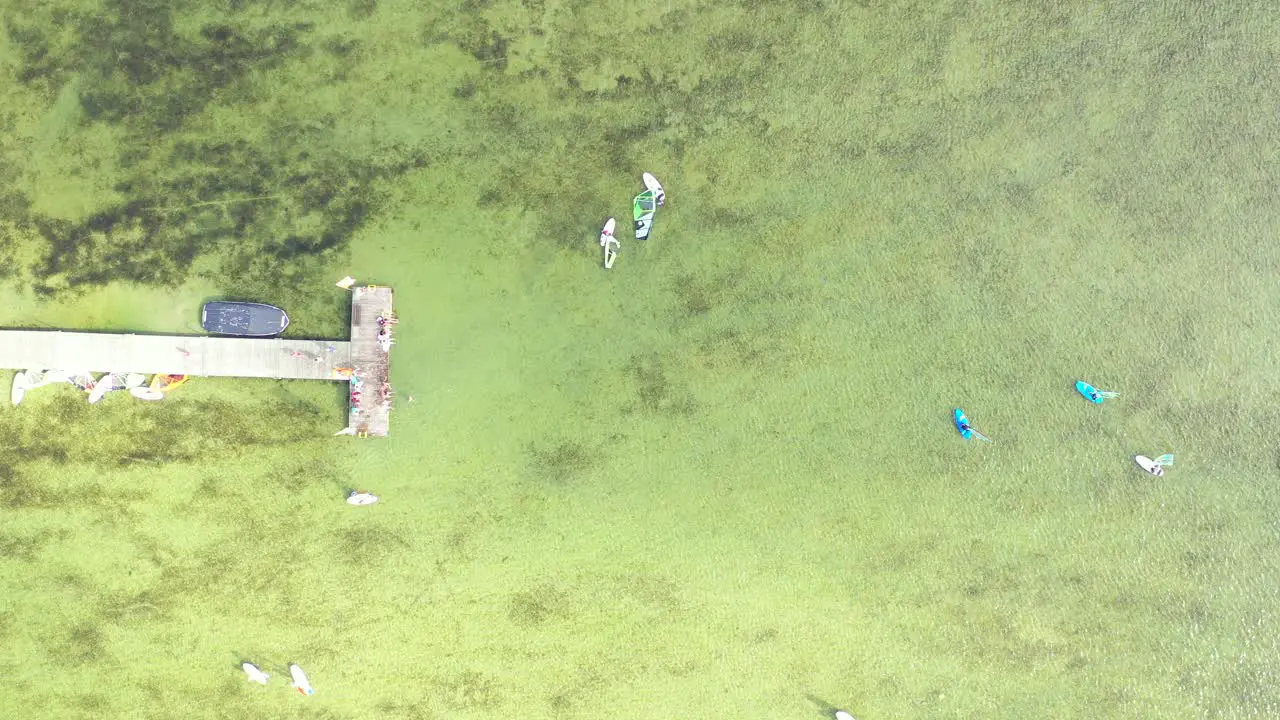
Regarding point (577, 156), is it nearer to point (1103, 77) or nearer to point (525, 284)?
point (525, 284)

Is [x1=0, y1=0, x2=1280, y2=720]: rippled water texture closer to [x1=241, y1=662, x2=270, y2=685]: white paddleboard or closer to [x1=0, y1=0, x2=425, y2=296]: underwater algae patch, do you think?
[x1=0, y1=0, x2=425, y2=296]: underwater algae patch

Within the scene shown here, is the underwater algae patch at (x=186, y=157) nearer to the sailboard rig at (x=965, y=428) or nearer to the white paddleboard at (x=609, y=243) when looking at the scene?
the white paddleboard at (x=609, y=243)

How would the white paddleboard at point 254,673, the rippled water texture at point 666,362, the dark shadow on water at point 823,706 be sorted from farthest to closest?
the dark shadow on water at point 823,706 < the white paddleboard at point 254,673 < the rippled water texture at point 666,362

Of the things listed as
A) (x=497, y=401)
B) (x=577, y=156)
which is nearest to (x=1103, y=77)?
(x=577, y=156)

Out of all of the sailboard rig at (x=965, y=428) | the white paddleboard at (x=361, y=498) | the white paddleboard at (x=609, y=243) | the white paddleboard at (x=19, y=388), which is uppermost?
the white paddleboard at (x=609, y=243)

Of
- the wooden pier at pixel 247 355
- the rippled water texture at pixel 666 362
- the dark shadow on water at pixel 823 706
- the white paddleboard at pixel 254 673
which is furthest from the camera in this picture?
the dark shadow on water at pixel 823 706

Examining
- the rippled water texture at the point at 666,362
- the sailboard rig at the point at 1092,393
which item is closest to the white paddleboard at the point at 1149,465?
the rippled water texture at the point at 666,362

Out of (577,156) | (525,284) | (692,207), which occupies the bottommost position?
(525,284)
